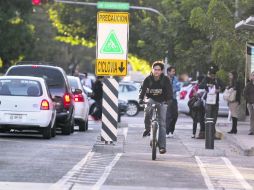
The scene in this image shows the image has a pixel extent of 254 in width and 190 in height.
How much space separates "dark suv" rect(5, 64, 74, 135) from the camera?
71.8 ft

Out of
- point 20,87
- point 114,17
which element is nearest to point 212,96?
point 114,17

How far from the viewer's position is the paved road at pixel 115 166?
11875 mm

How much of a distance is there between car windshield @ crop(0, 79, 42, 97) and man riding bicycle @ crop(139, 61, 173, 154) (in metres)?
4.36

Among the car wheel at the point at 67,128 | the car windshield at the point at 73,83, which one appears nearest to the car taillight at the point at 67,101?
the car wheel at the point at 67,128

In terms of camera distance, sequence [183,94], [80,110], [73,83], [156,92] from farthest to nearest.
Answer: [183,94]
[73,83]
[80,110]
[156,92]

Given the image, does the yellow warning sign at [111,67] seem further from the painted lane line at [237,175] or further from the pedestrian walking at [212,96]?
the pedestrian walking at [212,96]

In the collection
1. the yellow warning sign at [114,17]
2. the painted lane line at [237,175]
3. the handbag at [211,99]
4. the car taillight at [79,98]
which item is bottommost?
the painted lane line at [237,175]

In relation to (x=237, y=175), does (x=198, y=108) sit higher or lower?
higher

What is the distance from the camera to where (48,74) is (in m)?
22.3

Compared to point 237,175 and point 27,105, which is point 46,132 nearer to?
point 27,105

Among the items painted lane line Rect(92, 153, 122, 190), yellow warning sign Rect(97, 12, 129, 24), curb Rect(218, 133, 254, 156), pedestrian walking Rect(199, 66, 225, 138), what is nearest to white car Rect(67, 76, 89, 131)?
pedestrian walking Rect(199, 66, 225, 138)

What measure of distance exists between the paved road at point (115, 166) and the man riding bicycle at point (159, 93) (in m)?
0.51

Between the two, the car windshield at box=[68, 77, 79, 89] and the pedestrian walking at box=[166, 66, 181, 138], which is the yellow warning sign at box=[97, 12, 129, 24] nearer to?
the pedestrian walking at box=[166, 66, 181, 138]

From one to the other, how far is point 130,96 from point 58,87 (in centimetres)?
1788
